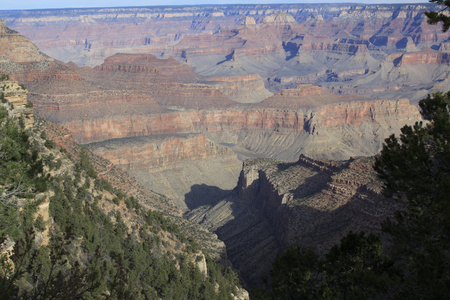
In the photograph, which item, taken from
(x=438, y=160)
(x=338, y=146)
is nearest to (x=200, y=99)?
(x=338, y=146)

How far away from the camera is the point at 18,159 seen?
18.1 meters

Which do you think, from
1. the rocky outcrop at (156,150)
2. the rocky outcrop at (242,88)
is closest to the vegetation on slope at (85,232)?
the rocky outcrop at (156,150)

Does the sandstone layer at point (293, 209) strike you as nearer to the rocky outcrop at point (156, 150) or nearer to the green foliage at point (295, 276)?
the green foliage at point (295, 276)

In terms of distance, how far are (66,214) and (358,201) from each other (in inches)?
855

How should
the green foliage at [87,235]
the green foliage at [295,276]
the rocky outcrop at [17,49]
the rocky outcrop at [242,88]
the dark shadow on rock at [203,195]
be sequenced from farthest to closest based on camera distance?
the rocky outcrop at [242,88] → the rocky outcrop at [17,49] → the dark shadow on rock at [203,195] → the green foliage at [295,276] → the green foliage at [87,235]

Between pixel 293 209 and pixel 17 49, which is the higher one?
pixel 17 49

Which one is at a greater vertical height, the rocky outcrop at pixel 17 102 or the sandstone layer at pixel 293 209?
the rocky outcrop at pixel 17 102

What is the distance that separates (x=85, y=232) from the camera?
27.2 m

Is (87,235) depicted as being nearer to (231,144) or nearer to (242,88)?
(231,144)

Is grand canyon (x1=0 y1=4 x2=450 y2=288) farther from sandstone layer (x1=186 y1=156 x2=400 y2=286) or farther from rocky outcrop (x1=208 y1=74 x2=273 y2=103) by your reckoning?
rocky outcrop (x1=208 y1=74 x2=273 y2=103)

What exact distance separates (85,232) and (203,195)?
173 ft

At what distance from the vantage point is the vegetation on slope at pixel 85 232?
1852 cm

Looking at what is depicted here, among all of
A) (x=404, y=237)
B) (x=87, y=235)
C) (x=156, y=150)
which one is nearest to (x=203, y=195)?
(x=156, y=150)

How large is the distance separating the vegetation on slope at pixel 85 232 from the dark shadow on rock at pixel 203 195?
37.8 meters
